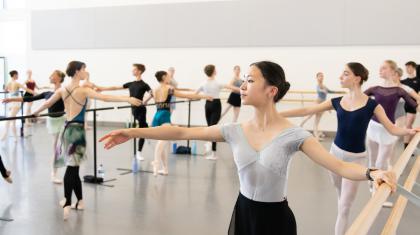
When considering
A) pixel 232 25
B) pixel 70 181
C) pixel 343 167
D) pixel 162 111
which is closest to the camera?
pixel 343 167

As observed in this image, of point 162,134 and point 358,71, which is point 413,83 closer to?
point 358,71

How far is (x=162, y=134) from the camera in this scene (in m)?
2.47

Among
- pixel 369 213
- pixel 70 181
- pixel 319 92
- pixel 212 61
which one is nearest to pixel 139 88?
pixel 70 181

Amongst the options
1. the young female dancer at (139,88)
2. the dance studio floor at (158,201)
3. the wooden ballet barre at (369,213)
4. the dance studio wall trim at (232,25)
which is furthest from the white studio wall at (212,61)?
the wooden ballet barre at (369,213)

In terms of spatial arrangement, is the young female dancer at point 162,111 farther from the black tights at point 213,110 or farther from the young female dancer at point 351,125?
the young female dancer at point 351,125

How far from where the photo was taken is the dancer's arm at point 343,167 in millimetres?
1969

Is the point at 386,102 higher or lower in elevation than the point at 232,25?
lower

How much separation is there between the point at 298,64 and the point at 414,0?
3225 millimetres

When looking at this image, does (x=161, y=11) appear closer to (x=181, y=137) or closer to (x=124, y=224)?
(x=124, y=224)

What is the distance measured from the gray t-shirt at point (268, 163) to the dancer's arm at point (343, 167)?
56 millimetres

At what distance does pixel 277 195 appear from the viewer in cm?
238

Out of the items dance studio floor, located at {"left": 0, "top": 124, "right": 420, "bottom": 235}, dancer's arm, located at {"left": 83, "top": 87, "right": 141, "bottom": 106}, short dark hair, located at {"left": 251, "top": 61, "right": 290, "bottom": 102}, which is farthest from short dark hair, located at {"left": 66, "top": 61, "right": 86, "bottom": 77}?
short dark hair, located at {"left": 251, "top": 61, "right": 290, "bottom": 102}

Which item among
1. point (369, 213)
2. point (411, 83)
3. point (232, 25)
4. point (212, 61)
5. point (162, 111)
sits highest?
point (232, 25)

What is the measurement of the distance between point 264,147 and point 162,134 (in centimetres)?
56
